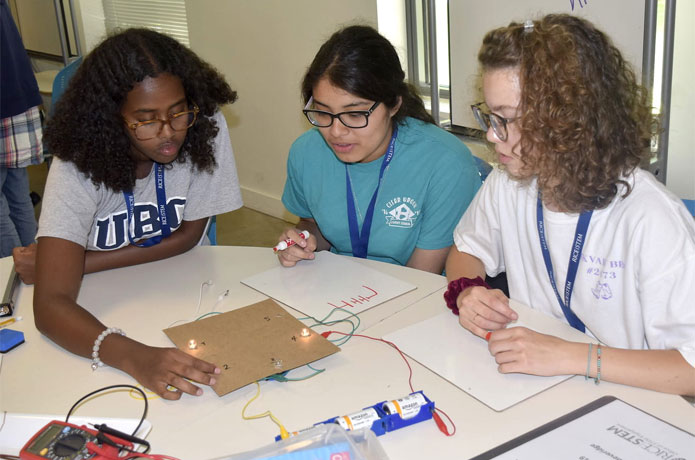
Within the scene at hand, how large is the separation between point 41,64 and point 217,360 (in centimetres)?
616

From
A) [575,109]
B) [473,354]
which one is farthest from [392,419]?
[575,109]

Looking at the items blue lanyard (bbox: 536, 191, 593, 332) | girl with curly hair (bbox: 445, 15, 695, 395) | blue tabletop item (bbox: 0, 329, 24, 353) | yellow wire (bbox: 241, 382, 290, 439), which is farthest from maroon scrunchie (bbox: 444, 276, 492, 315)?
blue tabletop item (bbox: 0, 329, 24, 353)

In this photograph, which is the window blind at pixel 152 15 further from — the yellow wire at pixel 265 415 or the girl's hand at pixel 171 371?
the yellow wire at pixel 265 415

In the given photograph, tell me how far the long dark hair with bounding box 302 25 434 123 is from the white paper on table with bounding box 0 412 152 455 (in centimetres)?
101

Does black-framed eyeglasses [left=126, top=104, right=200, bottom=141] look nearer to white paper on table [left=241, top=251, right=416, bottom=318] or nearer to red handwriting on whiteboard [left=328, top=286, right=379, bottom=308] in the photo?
white paper on table [left=241, top=251, right=416, bottom=318]

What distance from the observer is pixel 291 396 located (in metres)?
1.20

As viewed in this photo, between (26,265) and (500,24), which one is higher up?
(500,24)

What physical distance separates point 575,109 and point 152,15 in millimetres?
4584

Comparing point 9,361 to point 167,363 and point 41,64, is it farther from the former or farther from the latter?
point 41,64

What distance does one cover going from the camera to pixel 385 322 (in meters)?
1.45

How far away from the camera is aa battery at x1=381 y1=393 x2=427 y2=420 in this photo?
1078 millimetres

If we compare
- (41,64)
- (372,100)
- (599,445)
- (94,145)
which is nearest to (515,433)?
(599,445)

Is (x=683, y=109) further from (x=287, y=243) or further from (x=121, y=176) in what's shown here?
(x=121, y=176)

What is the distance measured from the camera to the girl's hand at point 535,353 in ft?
3.87
